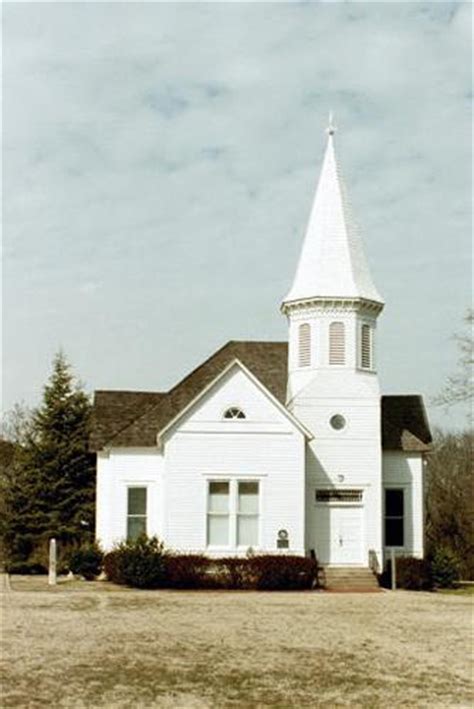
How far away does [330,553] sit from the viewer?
34094 millimetres

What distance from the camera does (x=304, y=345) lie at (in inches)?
1393

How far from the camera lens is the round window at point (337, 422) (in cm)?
3450

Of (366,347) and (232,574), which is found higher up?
(366,347)

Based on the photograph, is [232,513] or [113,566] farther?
[232,513]

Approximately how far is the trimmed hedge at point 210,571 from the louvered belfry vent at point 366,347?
784 centimetres

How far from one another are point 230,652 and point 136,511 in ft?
57.8

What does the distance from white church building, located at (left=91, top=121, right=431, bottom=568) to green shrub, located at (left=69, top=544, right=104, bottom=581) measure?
1.15 meters

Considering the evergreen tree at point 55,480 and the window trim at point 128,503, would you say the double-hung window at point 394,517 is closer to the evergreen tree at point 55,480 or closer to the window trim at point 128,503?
the window trim at point 128,503

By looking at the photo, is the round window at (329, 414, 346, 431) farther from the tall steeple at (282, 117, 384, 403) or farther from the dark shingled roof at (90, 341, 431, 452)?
the dark shingled roof at (90, 341, 431, 452)

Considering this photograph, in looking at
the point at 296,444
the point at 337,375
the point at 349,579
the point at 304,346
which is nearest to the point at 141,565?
the point at 296,444

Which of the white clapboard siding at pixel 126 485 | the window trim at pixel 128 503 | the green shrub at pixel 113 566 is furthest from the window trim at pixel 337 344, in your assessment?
the green shrub at pixel 113 566

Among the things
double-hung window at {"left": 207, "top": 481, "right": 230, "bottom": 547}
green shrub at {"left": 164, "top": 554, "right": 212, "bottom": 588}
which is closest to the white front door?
double-hung window at {"left": 207, "top": 481, "right": 230, "bottom": 547}

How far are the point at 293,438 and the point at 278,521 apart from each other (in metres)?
2.72

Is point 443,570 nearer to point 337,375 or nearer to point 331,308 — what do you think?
point 337,375
